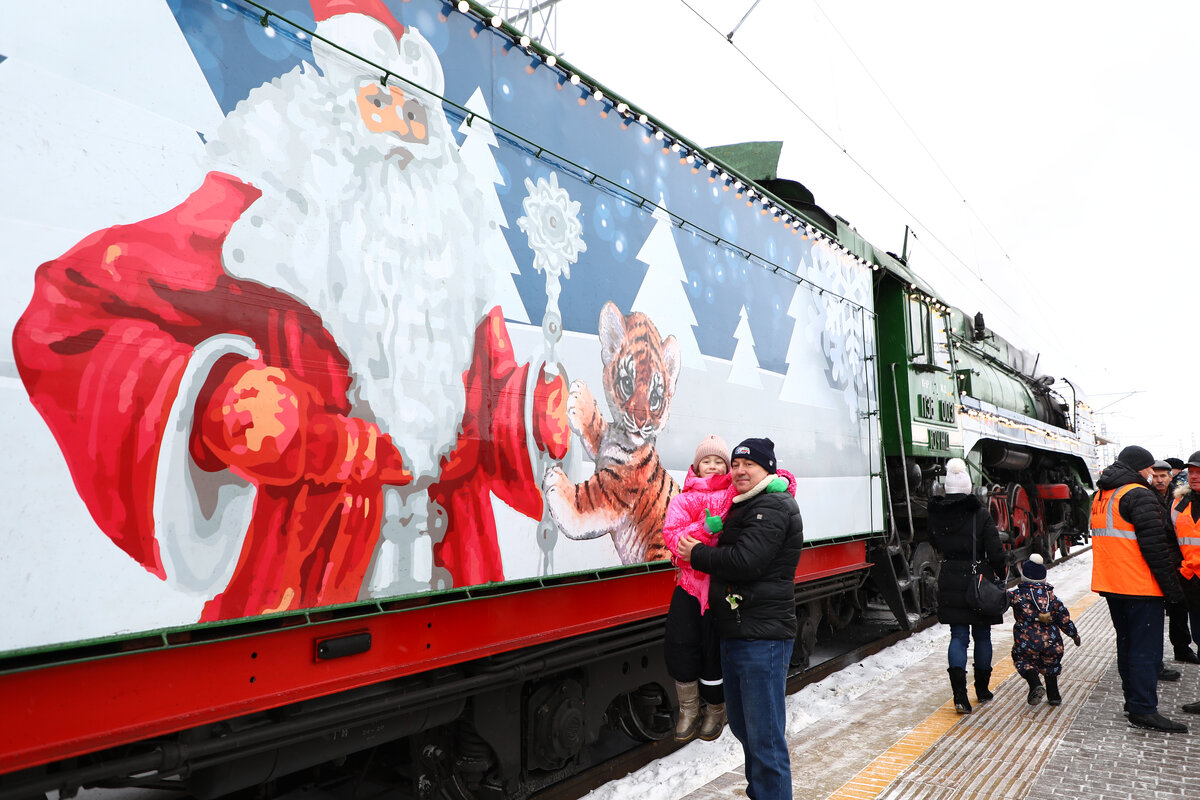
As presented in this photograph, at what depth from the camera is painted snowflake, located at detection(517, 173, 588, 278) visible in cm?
306

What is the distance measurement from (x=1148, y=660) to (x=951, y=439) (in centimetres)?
395

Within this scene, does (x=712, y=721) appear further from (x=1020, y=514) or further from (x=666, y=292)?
(x=1020, y=514)

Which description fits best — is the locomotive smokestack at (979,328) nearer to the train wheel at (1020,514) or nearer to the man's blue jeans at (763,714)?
the train wheel at (1020,514)

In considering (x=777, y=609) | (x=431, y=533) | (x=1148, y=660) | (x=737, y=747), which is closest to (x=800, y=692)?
(x=737, y=747)

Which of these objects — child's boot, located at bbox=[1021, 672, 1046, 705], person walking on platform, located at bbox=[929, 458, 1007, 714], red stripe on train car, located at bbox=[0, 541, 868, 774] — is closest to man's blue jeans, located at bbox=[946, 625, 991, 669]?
person walking on platform, located at bbox=[929, 458, 1007, 714]

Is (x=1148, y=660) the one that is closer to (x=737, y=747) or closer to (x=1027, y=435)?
(x=737, y=747)

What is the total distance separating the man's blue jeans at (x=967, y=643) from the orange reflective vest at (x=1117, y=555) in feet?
2.30

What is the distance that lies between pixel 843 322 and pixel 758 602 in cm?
384

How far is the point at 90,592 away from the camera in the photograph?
172 cm

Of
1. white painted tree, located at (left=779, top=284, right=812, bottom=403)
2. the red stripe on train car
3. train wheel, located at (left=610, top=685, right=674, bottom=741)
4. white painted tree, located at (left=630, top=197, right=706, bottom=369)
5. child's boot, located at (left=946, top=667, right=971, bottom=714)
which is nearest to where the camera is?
the red stripe on train car

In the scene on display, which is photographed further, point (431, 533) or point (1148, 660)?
point (1148, 660)

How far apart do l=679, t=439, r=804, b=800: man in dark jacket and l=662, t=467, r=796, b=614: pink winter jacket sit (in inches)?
3.6

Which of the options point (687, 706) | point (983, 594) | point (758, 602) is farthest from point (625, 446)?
point (983, 594)

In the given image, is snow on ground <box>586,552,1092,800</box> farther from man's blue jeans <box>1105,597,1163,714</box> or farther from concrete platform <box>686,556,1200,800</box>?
man's blue jeans <box>1105,597,1163,714</box>
